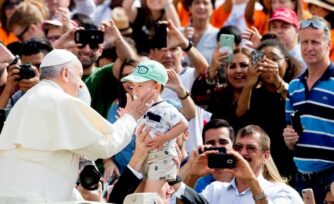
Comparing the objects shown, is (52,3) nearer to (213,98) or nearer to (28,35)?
(28,35)

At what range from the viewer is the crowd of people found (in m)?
12.0

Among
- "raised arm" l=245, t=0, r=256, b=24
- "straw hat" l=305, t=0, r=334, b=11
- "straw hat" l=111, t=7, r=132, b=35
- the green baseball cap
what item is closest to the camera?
the green baseball cap

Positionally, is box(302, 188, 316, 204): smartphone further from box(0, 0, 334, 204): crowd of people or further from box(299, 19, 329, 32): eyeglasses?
box(299, 19, 329, 32): eyeglasses

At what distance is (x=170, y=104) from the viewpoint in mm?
14344

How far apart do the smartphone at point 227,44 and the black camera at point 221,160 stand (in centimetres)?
244

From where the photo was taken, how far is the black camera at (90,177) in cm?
1292

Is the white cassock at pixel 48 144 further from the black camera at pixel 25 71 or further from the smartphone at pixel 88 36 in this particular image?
→ the smartphone at pixel 88 36

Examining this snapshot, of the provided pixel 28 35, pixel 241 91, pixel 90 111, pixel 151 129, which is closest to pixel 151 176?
pixel 151 129

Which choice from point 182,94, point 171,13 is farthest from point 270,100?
point 171,13

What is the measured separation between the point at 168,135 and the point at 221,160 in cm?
52

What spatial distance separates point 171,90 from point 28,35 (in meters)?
2.48

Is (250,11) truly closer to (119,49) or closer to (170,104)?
(119,49)

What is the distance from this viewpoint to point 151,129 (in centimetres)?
1355

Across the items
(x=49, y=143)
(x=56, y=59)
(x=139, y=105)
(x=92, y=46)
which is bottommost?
(x=92, y=46)
